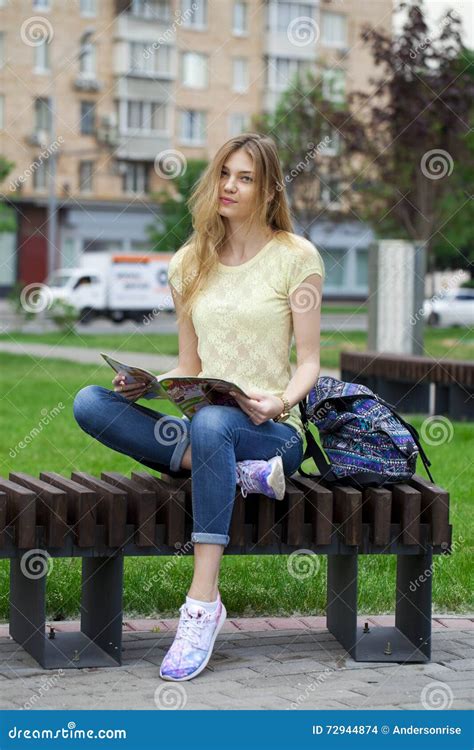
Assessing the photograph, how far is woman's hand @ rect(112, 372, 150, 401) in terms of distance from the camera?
14.2 ft

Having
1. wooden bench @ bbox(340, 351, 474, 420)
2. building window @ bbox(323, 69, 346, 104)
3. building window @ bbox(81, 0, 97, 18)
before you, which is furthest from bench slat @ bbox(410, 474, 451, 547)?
building window @ bbox(81, 0, 97, 18)

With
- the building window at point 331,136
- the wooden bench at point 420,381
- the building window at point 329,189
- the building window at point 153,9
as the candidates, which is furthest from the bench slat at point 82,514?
the building window at point 153,9

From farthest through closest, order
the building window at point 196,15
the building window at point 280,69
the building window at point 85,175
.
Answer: the building window at point 280,69
the building window at point 196,15
the building window at point 85,175

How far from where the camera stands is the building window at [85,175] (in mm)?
50531

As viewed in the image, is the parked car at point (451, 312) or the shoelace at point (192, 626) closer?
the shoelace at point (192, 626)

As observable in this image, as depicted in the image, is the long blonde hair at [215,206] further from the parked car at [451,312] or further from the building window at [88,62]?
the building window at [88,62]

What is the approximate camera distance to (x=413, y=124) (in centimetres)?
2400

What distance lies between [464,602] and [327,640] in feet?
2.49

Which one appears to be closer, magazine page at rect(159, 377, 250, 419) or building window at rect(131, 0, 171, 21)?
magazine page at rect(159, 377, 250, 419)

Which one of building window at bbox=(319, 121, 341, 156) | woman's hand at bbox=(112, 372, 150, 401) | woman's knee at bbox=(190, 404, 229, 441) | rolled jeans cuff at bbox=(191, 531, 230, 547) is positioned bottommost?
rolled jeans cuff at bbox=(191, 531, 230, 547)

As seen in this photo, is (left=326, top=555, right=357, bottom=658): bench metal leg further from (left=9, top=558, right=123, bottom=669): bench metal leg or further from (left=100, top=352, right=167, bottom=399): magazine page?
(left=100, top=352, right=167, bottom=399): magazine page

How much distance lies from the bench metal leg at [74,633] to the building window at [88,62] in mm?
47041

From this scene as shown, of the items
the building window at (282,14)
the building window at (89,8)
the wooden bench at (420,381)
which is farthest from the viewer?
the building window at (282,14)
